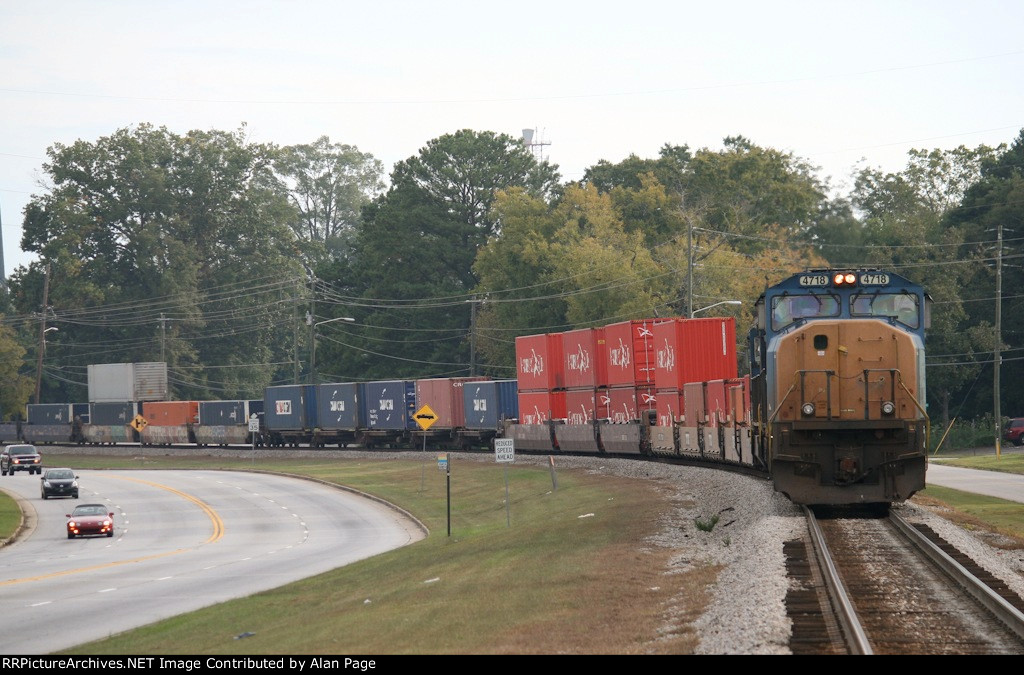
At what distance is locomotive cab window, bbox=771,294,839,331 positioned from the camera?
2334 cm

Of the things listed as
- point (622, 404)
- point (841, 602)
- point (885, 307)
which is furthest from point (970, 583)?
point (622, 404)

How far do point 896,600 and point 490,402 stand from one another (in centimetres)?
4760

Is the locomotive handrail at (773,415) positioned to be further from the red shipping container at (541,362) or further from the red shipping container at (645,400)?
the red shipping container at (541,362)

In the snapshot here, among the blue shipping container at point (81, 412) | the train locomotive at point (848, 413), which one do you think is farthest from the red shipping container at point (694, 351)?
the blue shipping container at point (81, 412)

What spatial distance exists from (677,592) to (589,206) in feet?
260

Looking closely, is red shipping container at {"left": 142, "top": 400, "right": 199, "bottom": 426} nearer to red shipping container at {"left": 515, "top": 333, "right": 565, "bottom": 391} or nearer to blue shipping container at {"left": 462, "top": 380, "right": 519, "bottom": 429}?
blue shipping container at {"left": 462, "top": 380, "right": 519, "bottom": 429}

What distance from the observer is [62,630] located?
85.3 feet

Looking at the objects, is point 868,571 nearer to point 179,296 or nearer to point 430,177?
point 430,177

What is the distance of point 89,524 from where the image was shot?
4838cm

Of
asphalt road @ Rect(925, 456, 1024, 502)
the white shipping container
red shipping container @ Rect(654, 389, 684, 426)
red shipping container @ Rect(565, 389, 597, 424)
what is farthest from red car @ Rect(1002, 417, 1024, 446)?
the white shipping container

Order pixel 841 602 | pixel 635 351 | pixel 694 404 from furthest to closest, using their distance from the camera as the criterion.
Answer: pixel 635 351 → pixel 694 404 → pixel 841 602

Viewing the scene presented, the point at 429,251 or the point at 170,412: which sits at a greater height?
the point at 429,251

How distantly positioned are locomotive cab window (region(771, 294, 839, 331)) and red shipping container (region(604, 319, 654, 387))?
20.9 m

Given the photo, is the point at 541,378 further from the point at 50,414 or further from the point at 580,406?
the point at 50,414
